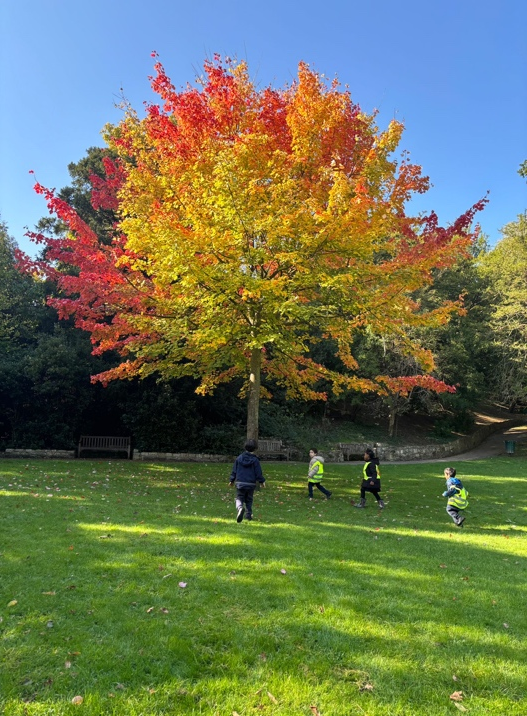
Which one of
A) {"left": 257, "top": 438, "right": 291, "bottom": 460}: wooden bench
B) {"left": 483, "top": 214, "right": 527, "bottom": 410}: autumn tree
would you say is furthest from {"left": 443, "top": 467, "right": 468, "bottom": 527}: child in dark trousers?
{"left": 483, "top": 214, "right": 527, "bottom": 410}: autumn tree

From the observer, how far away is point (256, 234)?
32.7 feet

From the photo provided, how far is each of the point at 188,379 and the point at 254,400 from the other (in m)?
7.40

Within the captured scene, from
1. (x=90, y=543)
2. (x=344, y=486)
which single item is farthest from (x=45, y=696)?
(x=344, y=486)

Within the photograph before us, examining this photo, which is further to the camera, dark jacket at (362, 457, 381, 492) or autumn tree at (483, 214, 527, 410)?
autumn tree at (483, 214, 527, 410)

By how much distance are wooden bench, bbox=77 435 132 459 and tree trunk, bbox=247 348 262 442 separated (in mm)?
8490

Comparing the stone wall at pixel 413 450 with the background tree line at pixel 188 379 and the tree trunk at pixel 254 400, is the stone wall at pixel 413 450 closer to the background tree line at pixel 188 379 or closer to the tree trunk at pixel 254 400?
the background tree line at pixel 188 379

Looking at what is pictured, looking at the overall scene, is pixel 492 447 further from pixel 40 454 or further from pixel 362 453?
pixel 40 454

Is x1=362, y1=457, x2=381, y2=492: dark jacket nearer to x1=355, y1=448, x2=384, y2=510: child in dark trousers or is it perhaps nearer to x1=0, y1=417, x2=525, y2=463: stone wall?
x1=355, y1=448, x2=384, y2=510: child in dark trousers

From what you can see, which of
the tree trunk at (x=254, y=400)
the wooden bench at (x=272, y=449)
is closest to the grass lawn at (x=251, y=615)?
the tree trunk at (x=254, y=400)

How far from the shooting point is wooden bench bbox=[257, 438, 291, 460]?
19.2m

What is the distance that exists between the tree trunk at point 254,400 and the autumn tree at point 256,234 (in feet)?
0.18

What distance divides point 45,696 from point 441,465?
1981cm

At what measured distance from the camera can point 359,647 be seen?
354 centimetres

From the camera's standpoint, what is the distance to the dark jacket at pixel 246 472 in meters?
7.64
